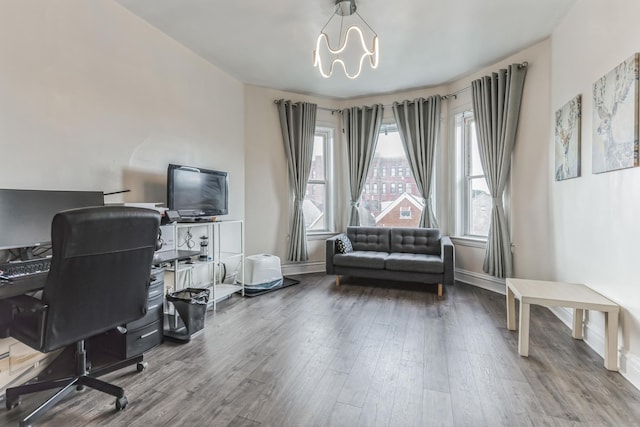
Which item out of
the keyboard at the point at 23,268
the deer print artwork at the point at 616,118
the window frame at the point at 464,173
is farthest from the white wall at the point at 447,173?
the keyboard at the point at 23,268

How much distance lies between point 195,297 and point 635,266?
10.8ft

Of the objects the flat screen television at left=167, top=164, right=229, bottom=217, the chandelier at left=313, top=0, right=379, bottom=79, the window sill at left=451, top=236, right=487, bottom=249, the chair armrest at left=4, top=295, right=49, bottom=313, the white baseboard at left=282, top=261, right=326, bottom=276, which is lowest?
the white baseboard at left=282, top=261, right=326, bottom=276

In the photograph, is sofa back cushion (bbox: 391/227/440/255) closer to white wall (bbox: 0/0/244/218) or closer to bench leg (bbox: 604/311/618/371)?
bench leg (bbox: 604/311/618/371)

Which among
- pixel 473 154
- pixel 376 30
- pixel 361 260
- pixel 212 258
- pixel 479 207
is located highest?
pixel 376 30

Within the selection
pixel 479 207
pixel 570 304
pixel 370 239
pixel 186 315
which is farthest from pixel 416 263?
pixel 186 315

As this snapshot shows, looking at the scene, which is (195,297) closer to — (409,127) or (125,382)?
(125,382)

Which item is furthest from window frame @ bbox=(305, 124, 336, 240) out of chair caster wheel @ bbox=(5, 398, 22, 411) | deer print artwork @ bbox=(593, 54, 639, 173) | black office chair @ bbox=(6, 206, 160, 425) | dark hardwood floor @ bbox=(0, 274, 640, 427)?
chair caster wheel @ bbox=(5, 398, 22, 411)

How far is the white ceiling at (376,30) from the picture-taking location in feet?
8.75

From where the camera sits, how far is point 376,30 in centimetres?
304

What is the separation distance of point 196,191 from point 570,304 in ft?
11.3

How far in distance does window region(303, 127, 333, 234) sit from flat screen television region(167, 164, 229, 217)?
1.76 meters

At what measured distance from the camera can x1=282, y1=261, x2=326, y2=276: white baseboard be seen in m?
4.84

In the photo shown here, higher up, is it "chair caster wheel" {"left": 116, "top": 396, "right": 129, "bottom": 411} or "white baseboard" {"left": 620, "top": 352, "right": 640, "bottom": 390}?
"white baseboard" {"left": 620, "top": 352, "right": 640, "bottom": 390}

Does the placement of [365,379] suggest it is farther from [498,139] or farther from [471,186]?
[471,186]
